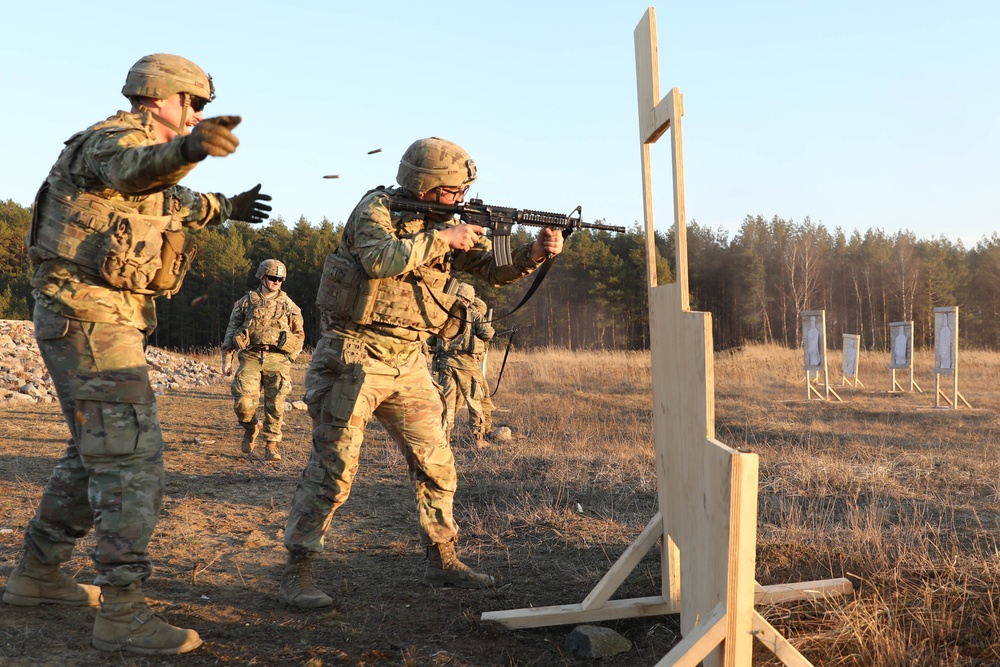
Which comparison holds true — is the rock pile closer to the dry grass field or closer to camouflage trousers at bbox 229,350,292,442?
the dry grass field

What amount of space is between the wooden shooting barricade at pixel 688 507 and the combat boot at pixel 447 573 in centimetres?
61

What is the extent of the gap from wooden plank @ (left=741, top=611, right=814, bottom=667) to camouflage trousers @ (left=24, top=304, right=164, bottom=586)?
7.23 feet

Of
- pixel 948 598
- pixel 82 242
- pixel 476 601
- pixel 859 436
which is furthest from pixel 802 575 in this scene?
pixel 859 436

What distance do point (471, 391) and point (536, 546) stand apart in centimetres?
494

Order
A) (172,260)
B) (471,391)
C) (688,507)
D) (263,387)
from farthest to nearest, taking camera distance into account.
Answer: (471,391), (263,387), (172,260), (688,507)

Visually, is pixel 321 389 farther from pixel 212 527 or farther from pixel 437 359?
pixel 437 359

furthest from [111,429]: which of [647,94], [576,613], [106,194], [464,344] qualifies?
[464,344]

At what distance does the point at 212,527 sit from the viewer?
17.5 feet

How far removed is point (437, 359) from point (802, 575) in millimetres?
6576

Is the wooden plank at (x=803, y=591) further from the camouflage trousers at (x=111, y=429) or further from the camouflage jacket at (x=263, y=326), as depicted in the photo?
the camouflage jacket at (x=263, y=326)

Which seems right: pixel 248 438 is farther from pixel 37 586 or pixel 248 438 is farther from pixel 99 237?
pixel 99 237

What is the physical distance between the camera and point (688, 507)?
2.77m

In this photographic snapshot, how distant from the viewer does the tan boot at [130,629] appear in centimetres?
307


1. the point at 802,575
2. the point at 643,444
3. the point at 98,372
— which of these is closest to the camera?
the point at 98,372
